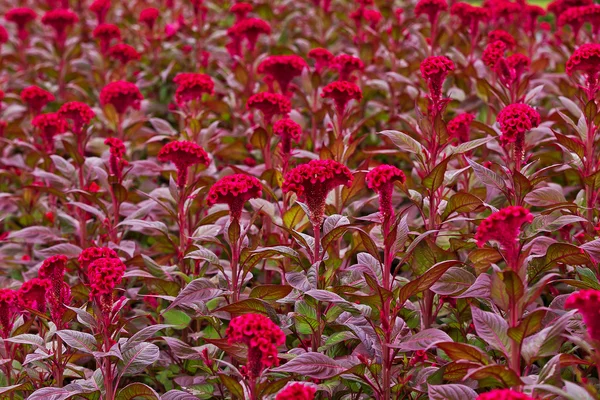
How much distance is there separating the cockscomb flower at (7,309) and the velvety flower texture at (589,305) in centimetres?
202

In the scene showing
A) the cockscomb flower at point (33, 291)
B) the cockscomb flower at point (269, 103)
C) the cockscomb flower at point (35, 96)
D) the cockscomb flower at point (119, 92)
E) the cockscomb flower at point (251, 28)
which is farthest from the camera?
the cockscomb flower at point (251, 28)

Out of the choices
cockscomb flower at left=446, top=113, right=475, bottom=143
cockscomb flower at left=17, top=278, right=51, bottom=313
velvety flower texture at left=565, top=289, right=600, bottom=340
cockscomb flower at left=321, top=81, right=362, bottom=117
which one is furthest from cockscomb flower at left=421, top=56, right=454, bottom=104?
cockscomb flower at left=17, top=278, right=51, bottom=313

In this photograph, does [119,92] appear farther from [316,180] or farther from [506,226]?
[506,226]

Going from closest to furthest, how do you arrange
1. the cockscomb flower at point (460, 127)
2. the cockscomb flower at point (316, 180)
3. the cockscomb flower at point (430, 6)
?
the cockscomb flower at point (316, 180), the cockscomb flower at point (460, 127), the cockscomb flower at point (430, 6)

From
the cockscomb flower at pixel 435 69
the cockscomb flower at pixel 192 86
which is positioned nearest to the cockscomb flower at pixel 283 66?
the cockscomb flower at pixel 192 86

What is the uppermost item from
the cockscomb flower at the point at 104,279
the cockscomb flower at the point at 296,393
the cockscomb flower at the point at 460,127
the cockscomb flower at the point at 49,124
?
the cockscomb flower at the point at 460,127

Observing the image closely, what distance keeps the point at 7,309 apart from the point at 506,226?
1.93 metres

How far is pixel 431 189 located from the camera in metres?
3.09

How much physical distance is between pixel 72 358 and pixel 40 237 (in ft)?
3.46

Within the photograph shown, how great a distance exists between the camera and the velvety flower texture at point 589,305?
2092mm

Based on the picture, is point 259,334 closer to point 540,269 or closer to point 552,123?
point 540,269

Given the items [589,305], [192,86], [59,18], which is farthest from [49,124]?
[589,305]

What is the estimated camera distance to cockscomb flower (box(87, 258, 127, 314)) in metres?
2.60

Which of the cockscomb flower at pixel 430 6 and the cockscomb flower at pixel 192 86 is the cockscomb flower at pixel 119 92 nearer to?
the cockscomb flower at pixel 192 86
